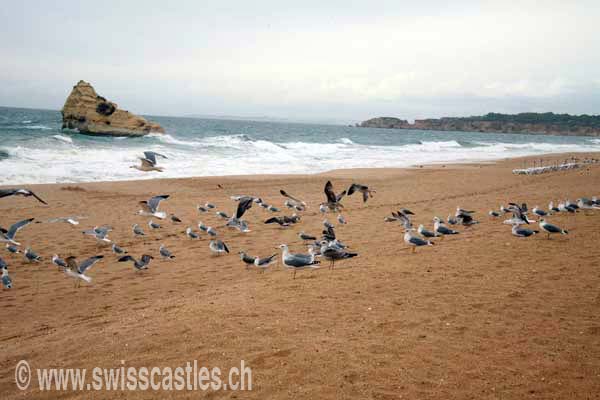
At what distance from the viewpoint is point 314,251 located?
25.1 ft

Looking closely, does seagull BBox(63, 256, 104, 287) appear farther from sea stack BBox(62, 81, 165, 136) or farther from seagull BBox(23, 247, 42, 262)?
sea stack BBox(62, 81, 165, 136)

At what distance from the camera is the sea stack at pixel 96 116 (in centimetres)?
4800

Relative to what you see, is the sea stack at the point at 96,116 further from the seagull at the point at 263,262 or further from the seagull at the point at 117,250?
the seagull at the point at 263,262

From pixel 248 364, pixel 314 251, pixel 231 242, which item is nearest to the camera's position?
pixel 248 364

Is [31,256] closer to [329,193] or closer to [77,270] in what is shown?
[77,270]

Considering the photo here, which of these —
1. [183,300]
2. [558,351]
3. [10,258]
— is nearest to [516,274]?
[558,351]

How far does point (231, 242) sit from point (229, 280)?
2982 mm

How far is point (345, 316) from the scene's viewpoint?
190 inches

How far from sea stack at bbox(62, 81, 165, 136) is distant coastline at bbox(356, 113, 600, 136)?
403 ft

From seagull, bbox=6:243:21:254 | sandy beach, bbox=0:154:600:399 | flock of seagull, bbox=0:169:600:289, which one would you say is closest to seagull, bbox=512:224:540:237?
flock of seagull, bbox=0:169:600:289

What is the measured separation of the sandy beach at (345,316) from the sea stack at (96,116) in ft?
136

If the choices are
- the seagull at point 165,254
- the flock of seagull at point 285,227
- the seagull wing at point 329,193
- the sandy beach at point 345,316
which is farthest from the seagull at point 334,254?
the seagull at point 165,254

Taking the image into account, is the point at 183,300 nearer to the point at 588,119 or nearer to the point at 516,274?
the point at 516,274

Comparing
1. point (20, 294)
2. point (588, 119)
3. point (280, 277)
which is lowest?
point (20, 294)
